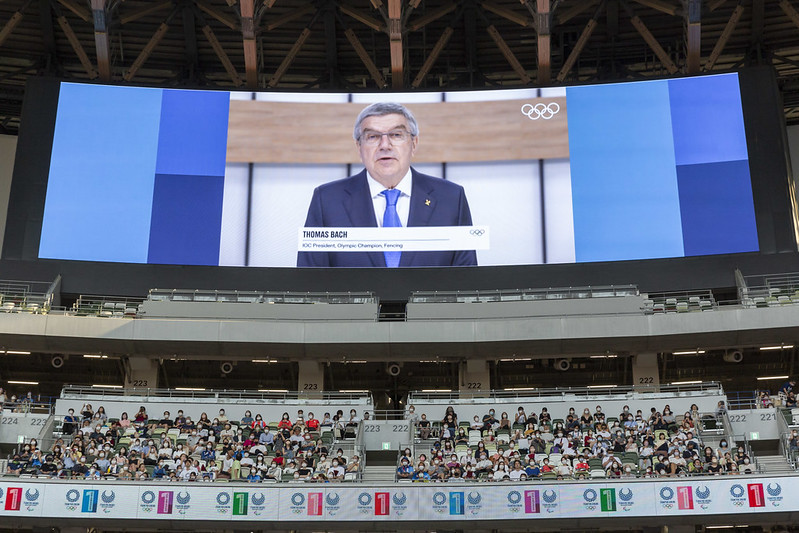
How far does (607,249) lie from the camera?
121ft

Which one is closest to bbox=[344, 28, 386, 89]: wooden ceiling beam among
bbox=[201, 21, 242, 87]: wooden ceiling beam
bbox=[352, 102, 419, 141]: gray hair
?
bbox=[352, 102, 419, 141]: gray hair

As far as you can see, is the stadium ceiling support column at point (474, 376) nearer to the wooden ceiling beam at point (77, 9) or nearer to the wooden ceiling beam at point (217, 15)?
the wooden ceiling beam at point (217, 15)

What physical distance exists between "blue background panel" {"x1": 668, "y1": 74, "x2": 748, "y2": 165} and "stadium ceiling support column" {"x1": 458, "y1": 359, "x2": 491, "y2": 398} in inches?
444

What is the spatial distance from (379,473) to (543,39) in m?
19.3

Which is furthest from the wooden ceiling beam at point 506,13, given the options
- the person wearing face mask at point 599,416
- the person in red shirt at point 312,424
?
the person in red shirt at point 312,424

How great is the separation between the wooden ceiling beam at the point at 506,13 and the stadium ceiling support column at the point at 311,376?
16.3 m

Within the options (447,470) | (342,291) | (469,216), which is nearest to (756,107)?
(469,216)

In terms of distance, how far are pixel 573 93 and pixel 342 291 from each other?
41.8ft

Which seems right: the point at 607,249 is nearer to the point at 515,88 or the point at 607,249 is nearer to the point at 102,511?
the point at 515,88

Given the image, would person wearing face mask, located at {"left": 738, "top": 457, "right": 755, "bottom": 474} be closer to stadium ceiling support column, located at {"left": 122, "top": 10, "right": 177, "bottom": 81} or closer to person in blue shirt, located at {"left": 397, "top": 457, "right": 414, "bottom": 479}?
person in blue shirt, located at {"left": 397, "top": 457, "right": 414, "bottom": 479}

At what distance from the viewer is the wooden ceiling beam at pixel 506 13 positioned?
38.8 metres

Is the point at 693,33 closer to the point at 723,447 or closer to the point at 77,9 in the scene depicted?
the point at 723,447
